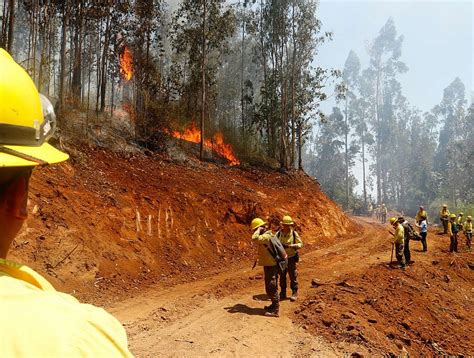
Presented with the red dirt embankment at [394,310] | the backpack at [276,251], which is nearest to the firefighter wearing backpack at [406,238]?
the red dirt embankment at [394,310]

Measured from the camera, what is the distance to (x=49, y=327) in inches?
28.5

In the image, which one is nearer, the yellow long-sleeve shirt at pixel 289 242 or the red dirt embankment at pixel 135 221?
the red dirt embankment at pixel 135 221

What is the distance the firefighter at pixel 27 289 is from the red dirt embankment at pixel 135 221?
8081 mm

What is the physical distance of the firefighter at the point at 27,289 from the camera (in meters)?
0.70

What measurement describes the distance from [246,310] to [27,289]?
775cm

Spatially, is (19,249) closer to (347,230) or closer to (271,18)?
(347,230)

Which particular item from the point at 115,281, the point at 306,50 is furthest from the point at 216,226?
the point at 306,50

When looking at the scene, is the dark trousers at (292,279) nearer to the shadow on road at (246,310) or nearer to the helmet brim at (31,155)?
the shadow on road at (246,310)

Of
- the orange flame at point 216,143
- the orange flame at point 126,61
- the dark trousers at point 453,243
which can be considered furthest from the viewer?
the orange flame at point 216,143

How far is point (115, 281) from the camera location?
30.4 ft

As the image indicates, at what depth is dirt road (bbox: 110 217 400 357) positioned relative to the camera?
6293 millimetres

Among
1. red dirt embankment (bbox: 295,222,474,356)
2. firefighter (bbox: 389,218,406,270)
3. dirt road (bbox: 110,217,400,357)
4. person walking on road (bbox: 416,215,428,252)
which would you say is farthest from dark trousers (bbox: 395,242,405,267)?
person walking on road (bbox: 416,215,428,252)

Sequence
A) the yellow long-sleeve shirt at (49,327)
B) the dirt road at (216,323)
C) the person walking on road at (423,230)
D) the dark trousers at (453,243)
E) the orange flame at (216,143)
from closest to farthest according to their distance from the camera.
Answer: the yellow long-sleeve shirt at (49,327)
the dirt road at (216,323)
the person walking on road at (423,230)
the dark trousers at (453,243)
the orange flame at (216,143)

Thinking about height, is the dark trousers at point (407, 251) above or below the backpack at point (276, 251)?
below
